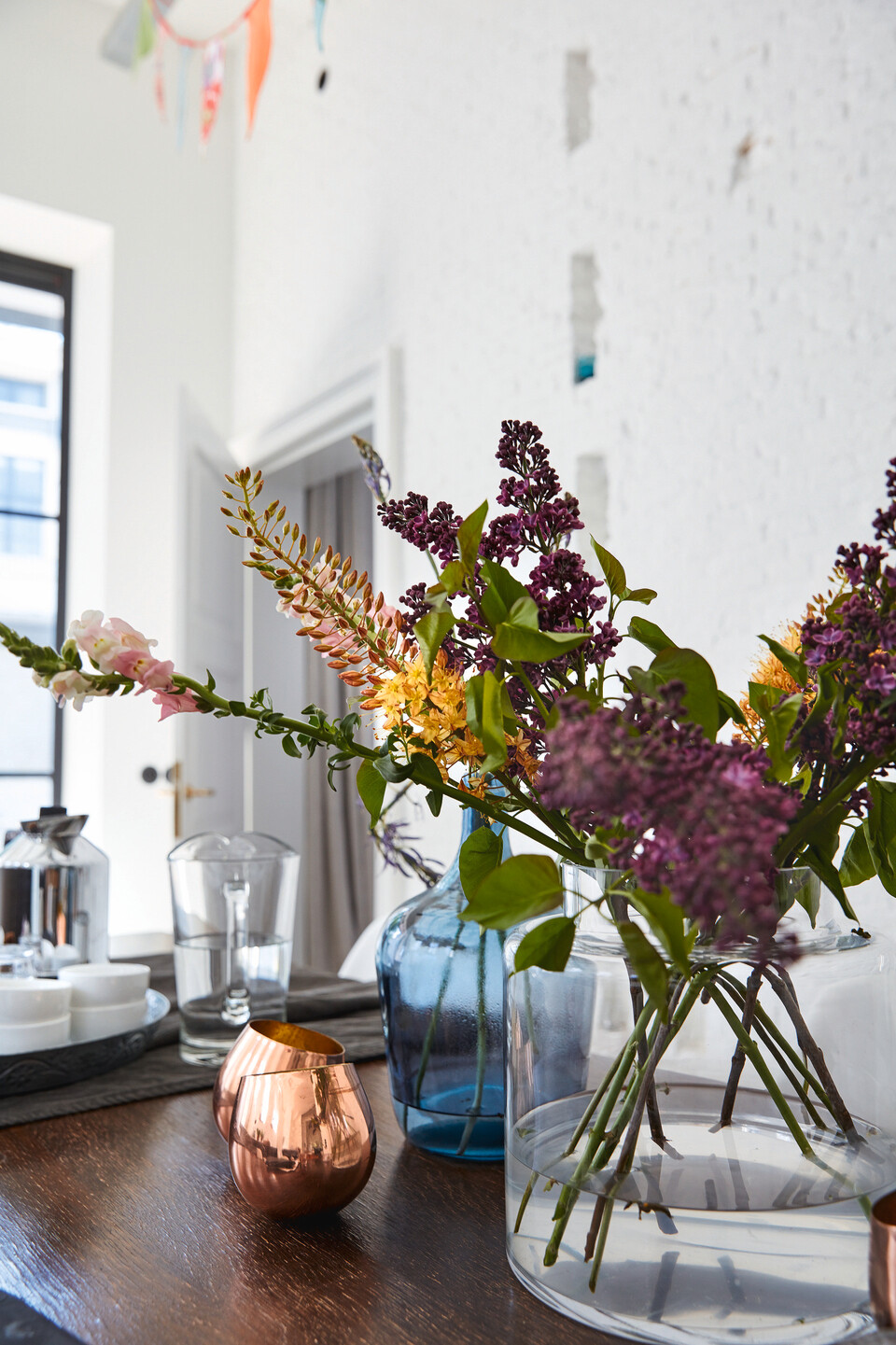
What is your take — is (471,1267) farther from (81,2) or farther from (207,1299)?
(81,2)

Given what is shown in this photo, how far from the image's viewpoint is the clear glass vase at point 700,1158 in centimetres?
43

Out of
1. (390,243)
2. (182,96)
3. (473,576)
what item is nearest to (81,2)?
(182,96)

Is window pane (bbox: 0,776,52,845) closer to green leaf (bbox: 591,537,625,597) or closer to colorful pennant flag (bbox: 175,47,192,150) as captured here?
colorful pennant flag (bbox: 175,47,192,150)

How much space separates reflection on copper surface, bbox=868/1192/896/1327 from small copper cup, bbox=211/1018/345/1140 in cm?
33

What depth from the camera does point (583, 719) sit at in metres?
0.36

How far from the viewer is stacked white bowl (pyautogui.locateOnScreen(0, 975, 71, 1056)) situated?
33.5 inches

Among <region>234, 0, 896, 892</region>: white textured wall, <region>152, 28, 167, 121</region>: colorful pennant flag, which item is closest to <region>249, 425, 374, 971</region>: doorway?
<region>234, 0, 896, 892</region>: white textured wall

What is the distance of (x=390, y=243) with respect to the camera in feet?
9.80

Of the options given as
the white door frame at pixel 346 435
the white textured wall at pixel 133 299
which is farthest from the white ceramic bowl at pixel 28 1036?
the white textured wall at pixel 133 299

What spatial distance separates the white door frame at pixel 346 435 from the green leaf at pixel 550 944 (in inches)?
78.3

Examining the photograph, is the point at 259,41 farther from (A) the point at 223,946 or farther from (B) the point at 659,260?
(A) the point at 223,946

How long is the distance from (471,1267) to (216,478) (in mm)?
3069

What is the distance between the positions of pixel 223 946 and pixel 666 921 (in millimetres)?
656

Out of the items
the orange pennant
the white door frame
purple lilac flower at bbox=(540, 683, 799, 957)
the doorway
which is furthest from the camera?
the doorway
